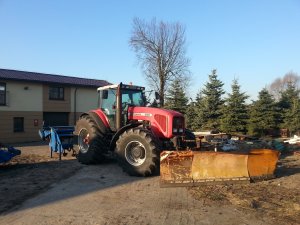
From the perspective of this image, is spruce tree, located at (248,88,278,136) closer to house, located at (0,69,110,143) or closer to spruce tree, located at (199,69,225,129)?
spruce tree, located at (199,69,225,129)

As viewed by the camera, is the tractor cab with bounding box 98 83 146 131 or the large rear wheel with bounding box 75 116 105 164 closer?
the tractor cab with bounding box 98 83 146 131

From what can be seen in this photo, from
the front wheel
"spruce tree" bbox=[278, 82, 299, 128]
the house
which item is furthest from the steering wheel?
"spruce tree" bbox=[278, 82, 299, 128]

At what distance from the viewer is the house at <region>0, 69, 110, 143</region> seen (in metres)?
23.3

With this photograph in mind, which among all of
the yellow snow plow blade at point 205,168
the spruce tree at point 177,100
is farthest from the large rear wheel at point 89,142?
the spruce tree at point 177,100

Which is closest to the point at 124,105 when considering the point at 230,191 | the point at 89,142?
the point at 89,142

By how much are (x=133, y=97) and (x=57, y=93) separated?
15231 mm

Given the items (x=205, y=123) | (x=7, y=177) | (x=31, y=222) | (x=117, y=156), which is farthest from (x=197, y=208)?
(x=205, y=123)

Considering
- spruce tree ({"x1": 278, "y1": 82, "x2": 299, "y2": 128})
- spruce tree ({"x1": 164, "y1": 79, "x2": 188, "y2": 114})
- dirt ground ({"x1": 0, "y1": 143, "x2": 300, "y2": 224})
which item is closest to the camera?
dirt ground ({"x1": 0, "y1": 143, "x2": 300, "y2": 224})

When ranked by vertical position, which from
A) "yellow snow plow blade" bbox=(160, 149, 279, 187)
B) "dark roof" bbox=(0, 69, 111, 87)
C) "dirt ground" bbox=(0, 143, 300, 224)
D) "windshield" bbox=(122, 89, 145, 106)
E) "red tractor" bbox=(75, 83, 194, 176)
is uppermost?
"dark roof" bbox=(0, 69, 111, 87)

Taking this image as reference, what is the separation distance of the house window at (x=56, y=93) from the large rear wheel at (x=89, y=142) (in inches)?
539

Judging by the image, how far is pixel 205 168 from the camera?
9.12 meters

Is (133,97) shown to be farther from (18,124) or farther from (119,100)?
(18,124)

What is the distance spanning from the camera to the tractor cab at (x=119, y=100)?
12000 millimetres

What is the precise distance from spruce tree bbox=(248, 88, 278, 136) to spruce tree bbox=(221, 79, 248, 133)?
23.5 inches
